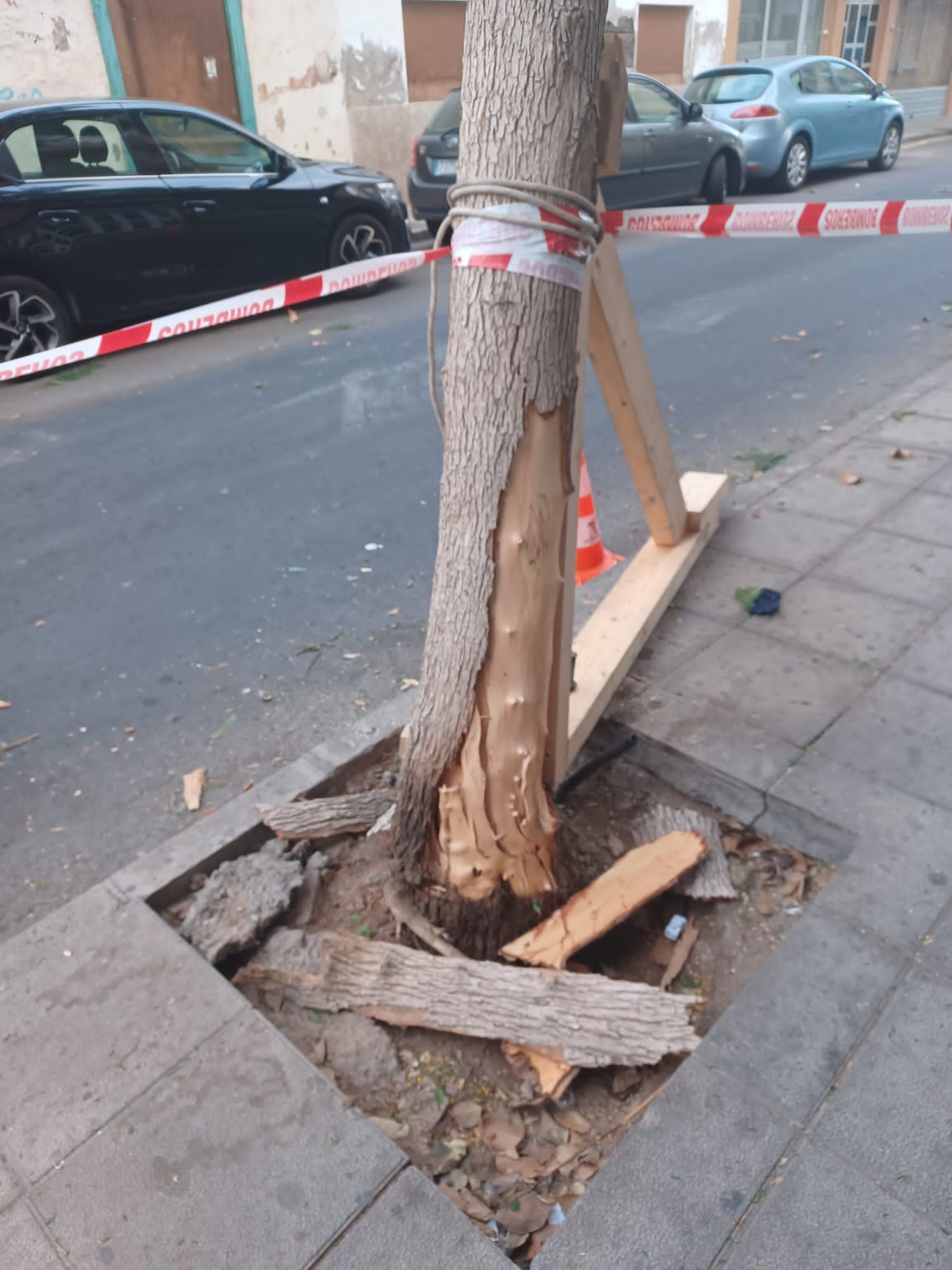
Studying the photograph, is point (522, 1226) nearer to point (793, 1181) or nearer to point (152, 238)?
point (793, 1181)

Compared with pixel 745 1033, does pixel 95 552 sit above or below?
below

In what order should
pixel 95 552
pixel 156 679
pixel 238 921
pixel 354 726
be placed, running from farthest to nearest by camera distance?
pixel 95 552, pixel 156 679, pixel 354 726, pixel 238 921

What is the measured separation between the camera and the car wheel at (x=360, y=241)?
30.1 feet

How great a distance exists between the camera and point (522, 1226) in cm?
194

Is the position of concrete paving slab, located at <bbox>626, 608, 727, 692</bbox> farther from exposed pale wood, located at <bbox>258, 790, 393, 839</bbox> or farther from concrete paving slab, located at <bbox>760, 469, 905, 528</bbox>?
concrete paving slab, located at <bbox>760, 469, 905, 528</bbox>

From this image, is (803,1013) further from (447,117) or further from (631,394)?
(447,117)

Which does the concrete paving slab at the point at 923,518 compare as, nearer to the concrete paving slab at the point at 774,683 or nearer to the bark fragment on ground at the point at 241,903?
the concrete paving slab at the point at 774,683

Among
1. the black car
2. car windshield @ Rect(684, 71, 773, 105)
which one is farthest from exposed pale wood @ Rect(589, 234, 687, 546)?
car windshield @ Rect(684, 71, 773, 105)

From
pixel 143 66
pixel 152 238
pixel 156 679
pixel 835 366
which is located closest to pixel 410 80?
pixel 143 66

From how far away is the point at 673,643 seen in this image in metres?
3.73

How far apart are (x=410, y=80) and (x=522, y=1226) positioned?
15989 mm

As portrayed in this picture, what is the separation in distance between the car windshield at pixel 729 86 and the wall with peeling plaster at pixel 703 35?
534 centimetres

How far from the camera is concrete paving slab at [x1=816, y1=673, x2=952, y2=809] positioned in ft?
9.52

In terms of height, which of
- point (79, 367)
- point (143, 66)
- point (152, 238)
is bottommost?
point (79, 367)
